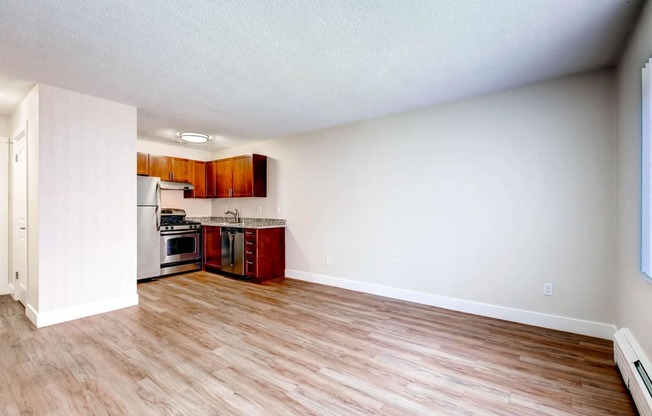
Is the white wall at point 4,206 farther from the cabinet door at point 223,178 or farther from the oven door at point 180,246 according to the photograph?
the cabinet door at point 223,178

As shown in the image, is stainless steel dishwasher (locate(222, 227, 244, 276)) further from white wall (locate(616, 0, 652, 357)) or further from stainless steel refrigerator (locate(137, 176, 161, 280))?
white wall (locate(616, 0, 652, 357))

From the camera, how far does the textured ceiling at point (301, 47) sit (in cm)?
184

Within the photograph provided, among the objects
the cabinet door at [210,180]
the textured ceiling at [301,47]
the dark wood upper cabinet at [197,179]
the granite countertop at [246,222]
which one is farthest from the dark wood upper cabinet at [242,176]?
the textured ceiling at [301,47]

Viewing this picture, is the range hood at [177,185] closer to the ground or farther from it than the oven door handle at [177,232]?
farther from it

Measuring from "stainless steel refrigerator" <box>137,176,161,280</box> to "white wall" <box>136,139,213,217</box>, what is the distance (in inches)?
38.9

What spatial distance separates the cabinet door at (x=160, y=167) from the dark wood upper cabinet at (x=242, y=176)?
900 mm

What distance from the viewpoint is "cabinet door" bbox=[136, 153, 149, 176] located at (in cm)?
505

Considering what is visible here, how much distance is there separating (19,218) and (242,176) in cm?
297

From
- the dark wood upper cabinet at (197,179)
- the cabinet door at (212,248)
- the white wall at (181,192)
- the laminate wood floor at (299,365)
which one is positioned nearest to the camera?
the laminate wood floor at (299,365)

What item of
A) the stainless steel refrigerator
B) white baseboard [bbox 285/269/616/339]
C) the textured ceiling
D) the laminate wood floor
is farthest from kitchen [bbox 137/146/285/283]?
the textured ceiling

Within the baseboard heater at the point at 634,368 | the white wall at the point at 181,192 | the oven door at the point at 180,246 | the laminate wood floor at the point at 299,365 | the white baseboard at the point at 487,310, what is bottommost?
the laminate wood floor at the point at 299,365

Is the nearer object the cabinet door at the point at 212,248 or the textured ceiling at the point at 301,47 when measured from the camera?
the textured ceiling at the point at 301,47

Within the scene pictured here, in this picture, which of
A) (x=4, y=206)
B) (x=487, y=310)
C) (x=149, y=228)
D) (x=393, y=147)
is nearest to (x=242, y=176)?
(x=149, y=228)

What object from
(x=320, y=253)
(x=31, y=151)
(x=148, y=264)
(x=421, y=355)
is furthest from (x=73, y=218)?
(x=421, y=355)
